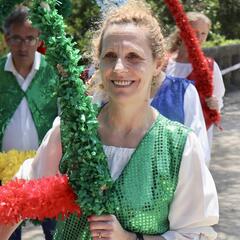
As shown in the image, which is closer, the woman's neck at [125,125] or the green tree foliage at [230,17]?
the woman's neck at [125,125]

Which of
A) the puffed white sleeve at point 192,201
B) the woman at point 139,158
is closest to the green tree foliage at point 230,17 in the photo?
the woman at point 139,158

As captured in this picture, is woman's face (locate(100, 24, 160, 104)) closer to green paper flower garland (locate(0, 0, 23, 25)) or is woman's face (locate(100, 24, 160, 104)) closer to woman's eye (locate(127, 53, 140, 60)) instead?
woman's eye (locate(127, 53, 140, 60))

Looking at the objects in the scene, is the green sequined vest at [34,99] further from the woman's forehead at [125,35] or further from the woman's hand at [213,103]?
the woman's forehead at [125,35]

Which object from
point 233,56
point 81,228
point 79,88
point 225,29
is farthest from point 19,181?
point 225,29

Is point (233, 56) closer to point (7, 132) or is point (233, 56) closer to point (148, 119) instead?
point (7, 132)

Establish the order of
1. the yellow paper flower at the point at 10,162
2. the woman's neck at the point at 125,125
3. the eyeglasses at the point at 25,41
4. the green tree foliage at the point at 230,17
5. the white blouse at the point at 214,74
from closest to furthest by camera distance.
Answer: the woman's neck at the point at 125,125
the yellow paper flower at the point at 10,162
the eyeglasses at the point at 25,41
the white blouse at the point at 214,74
the green tree foliage at the point at 230,17

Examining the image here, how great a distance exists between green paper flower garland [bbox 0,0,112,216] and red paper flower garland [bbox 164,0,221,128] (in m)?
3.10

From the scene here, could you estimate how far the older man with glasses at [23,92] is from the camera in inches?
169

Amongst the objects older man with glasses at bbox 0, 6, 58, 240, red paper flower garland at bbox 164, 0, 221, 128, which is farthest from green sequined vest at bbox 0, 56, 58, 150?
red paper flower garland at bbox 164, 0, 221, 128

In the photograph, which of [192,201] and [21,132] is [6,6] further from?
[192,201]

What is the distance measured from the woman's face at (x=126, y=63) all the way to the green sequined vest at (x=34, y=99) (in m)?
1.96

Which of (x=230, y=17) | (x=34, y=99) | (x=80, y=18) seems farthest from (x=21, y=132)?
(x=230, y=17)

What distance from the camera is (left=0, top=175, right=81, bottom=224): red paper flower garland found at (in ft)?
7.26

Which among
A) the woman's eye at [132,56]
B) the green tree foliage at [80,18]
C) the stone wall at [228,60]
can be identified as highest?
the woman's eye at [132,56]
